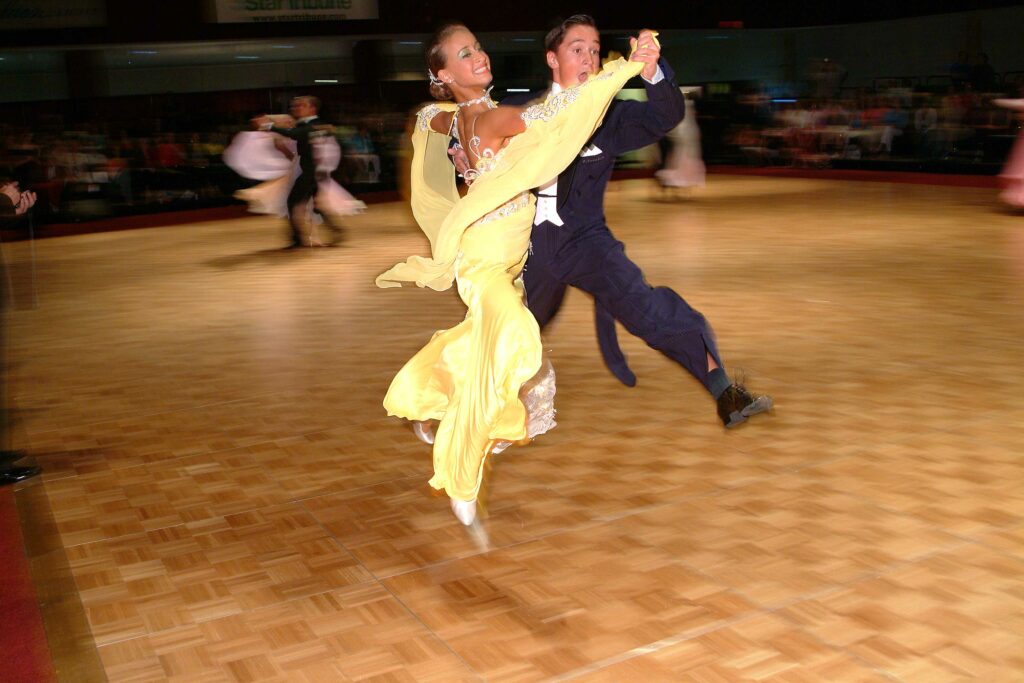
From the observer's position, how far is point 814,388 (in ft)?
13.9

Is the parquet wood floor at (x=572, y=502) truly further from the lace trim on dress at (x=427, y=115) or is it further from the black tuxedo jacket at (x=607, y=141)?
the lace trim on dress at (x=427, y=115)

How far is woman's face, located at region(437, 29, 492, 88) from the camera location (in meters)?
2.87

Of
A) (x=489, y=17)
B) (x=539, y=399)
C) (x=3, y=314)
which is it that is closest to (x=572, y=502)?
(x=539, y=399)

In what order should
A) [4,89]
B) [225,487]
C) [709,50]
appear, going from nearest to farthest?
[225,487]
[4,89]
[709,50]

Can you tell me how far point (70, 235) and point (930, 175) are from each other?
10.7 metres

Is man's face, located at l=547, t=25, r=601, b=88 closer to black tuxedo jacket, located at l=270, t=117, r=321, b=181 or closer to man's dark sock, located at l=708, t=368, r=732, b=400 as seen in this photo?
man's dark sock, located at l=708, t=368, r=732, b=400

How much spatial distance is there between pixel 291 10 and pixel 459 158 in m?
14.0

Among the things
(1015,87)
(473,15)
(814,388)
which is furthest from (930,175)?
(814,388)

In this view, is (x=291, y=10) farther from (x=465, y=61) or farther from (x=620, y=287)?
(x=465, y=61)

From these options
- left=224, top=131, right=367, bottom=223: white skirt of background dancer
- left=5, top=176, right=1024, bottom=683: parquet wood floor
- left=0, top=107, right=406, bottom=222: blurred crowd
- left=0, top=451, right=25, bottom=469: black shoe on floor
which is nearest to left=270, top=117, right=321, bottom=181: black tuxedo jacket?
left=224, top=131, right=367, bottom=223: white skirt of background dancer

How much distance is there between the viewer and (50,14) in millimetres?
14531

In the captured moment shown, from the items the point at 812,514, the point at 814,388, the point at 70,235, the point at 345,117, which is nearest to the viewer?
the point at 812,514

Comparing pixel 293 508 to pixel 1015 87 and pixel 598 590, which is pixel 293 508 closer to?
pixel 598 590

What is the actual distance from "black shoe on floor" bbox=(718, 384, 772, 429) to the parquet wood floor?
0.39 feet
